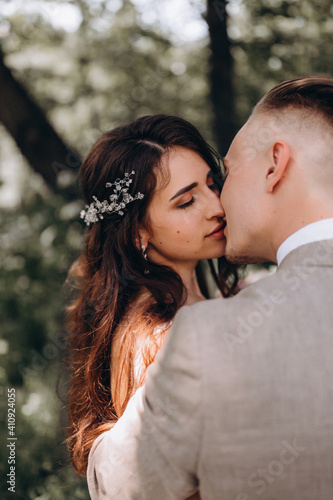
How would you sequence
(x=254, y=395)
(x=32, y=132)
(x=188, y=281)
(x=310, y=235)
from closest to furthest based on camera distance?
(x=254, y=395)
(x=310, y=235)
(x=188, y=281)
(x=32, y=132)

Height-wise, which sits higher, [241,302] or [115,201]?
[241,302]

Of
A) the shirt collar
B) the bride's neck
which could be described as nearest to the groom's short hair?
the shirt collar

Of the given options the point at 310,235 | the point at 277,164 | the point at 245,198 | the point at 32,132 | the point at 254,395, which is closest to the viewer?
the point at 254,395

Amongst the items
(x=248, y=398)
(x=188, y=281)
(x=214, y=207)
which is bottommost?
(x=188, y=281)

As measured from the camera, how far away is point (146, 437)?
1423 mm

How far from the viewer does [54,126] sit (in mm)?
4383

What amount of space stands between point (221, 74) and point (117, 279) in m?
2.98

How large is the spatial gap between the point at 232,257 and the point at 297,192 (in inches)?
23.0

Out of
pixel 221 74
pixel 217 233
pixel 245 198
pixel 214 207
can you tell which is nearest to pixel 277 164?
pixel 245 198

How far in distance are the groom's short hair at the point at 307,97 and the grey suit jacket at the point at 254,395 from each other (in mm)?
765

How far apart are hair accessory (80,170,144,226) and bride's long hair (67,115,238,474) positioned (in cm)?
3

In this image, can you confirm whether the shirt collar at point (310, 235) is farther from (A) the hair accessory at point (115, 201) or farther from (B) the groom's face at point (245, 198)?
(A) the hair accessory at point (115, 201)

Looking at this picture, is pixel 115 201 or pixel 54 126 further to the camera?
pixel 54 126

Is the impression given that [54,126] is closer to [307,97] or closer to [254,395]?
[307,97]
